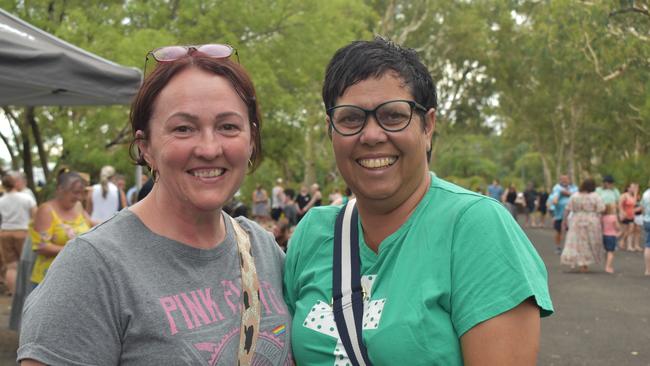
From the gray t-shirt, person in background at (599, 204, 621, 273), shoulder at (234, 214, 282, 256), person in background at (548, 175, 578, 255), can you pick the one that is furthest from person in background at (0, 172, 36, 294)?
person in background at (548, 175, 578, 255)

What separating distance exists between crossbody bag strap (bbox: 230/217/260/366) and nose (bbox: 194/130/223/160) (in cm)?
35

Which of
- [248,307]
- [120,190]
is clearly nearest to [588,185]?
[120,190]

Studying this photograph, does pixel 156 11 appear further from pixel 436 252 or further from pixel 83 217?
pixel 436 252

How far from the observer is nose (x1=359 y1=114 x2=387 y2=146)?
7.22ft

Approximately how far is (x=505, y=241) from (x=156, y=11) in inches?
525

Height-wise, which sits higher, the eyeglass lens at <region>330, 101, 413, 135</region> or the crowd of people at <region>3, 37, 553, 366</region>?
the eyeglass lens at <region>330, 101, 413, 135</region>

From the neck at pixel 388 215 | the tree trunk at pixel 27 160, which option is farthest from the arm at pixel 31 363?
the tree trunk at pixel 27 160

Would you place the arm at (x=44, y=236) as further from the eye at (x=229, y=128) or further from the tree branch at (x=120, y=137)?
the tree branch at (x=120, y=137)

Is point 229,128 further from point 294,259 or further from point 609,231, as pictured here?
point 609,231

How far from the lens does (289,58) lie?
53.5 feet

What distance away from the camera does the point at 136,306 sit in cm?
189

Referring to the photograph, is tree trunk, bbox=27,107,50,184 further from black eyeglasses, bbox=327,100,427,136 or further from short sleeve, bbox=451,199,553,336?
short sleeve, bbox=451,199,553,336

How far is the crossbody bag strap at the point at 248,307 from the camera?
205 centimetres

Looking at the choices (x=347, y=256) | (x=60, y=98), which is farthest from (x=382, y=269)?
(x=60, y=98)
